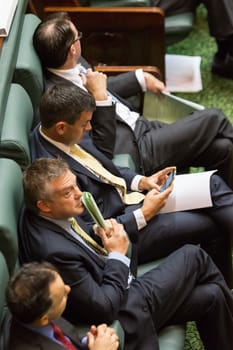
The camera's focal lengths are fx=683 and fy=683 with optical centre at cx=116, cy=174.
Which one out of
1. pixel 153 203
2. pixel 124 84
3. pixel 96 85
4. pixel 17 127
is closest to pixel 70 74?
pixel 96 85

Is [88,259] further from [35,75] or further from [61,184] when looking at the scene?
[35,75]

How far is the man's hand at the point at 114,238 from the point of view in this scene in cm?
204

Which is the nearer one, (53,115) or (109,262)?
(109,262)

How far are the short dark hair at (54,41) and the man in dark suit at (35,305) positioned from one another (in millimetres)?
1051

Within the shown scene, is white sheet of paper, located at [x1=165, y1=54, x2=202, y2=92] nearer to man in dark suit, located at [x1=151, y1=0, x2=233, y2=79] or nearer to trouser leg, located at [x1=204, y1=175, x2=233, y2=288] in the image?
man in dark suit, located at [x1=151, y1=0, x2=233, y2=79]

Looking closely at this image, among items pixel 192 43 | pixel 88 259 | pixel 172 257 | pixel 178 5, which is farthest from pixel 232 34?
pixel 88 259

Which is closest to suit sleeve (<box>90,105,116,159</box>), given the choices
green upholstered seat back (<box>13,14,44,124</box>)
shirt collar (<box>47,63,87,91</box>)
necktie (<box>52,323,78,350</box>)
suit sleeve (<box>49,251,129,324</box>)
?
shirt collar (<box>47,63,87,91</box>)

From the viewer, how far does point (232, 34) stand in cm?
351

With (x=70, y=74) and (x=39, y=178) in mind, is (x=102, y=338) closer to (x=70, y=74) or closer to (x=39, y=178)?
(x=39, y=178)

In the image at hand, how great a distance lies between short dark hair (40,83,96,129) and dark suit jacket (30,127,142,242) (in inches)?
2.9

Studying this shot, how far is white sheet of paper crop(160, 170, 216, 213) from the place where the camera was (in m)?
2.36

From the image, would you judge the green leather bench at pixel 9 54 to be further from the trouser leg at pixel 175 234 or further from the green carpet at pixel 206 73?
the green carpet at pixel 206 73

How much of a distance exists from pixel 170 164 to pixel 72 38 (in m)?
0.64

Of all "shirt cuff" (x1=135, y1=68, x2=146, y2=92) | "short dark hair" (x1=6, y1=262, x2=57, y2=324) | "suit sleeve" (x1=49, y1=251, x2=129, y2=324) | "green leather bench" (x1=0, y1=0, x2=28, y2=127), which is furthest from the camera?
"shirt cuff" (x1=135, y1=68, x2=146, y2=92)
